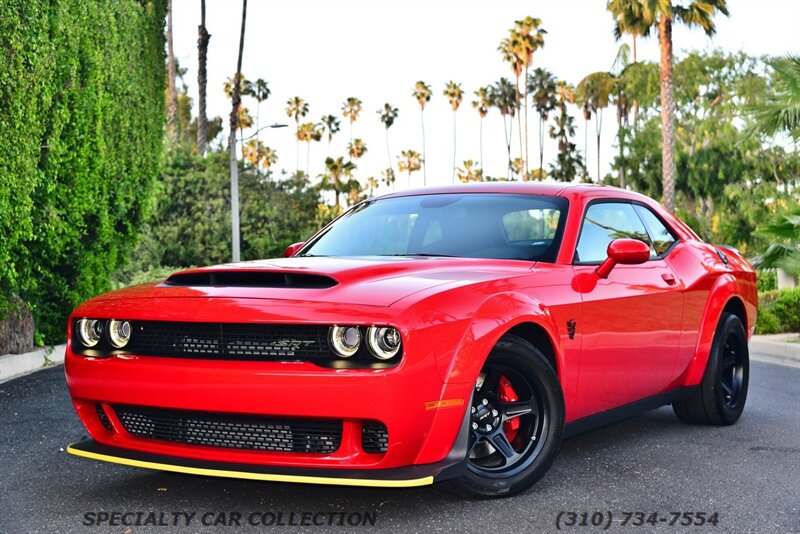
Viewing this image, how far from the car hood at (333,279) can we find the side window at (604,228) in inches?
23.6

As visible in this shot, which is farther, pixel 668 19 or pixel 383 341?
pixel 668 19

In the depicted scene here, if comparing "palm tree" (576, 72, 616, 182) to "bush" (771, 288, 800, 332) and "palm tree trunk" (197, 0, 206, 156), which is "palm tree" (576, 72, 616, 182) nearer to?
"palm tree trunk" (197, 0, 206, 156)

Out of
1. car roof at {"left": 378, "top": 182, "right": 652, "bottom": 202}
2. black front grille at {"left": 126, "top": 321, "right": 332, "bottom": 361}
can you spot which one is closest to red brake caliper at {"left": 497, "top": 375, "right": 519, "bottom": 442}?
black front grille at {"left": 126, "top": 321, "right": 332, "bottom": 361}

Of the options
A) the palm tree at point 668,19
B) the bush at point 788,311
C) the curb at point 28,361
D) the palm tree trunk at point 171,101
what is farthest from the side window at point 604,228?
the palm tree trunk at point 171,101

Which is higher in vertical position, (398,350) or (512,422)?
(398,350)

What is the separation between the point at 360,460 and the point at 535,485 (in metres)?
1.27

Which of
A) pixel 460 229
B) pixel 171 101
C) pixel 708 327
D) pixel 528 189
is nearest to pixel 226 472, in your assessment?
pixel 460 229

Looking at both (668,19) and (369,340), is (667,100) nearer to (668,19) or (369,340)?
(668,19)

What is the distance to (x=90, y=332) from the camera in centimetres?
495

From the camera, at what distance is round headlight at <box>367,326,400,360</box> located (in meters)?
4.24

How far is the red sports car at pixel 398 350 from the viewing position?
426cm

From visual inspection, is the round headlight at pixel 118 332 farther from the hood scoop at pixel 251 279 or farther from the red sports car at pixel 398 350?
the hood scoop at pixel 251 279

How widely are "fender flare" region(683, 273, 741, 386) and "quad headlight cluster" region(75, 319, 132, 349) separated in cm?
372

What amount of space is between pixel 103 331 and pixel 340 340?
1.29 metres
